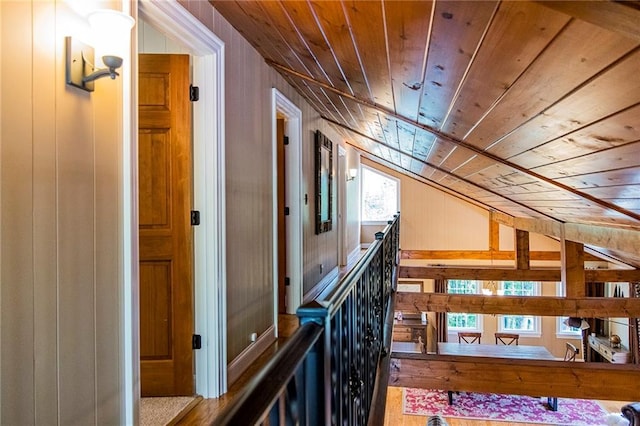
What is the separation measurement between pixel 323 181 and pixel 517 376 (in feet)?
9.94

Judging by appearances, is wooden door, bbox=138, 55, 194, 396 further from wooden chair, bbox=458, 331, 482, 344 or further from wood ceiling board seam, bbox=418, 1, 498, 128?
wooden chair, bbox=458, 331, 482, 344

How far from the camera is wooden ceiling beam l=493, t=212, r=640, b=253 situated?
9.65 ft

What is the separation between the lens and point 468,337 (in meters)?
10.3

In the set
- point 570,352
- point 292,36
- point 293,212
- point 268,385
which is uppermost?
point 292,36

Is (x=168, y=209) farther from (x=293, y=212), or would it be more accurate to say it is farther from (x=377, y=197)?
(x=377, y=197)

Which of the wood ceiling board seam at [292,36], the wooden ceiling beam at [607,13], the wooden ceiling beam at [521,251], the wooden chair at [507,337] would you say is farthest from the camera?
the wooden chair at [507,337]

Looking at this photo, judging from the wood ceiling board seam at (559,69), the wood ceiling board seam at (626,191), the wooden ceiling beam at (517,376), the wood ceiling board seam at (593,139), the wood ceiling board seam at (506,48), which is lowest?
the wooden ceiling beam at (517,376)

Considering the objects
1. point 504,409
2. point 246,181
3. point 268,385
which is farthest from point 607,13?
point 504,409

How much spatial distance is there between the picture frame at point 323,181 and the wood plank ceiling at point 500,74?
2.16 metres

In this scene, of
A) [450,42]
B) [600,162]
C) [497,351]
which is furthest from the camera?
[497,351]

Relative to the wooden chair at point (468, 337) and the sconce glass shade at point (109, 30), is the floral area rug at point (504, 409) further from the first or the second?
the sconce glass shade at point (109, 30)

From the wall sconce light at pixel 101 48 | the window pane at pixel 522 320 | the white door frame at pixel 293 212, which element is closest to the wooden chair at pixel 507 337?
the window pane at pixel 522 320

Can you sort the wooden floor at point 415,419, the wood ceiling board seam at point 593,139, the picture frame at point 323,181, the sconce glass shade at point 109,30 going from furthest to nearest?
Result: the wooden floor at point 415,419, the picture frame at point 323,181, the sconce glass shade at point 109,30, the wood ceiling board seam at point 593,139

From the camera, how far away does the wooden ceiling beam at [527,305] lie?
14.3 feet
